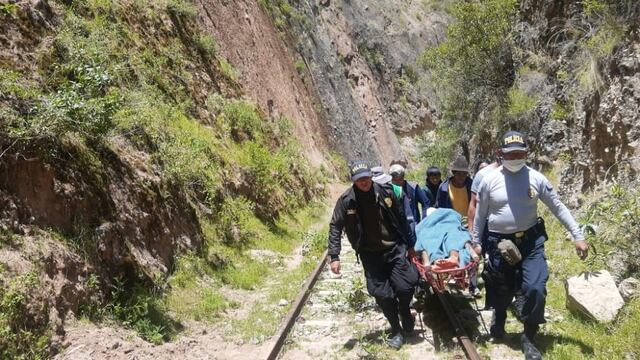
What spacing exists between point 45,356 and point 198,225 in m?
4.13

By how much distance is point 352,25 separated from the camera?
42250mm

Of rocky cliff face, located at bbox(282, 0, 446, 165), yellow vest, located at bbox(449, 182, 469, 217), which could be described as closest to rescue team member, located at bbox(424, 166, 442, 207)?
yellow vest, located at bbox(449, 182, 469, 217)

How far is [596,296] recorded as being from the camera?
5.40m

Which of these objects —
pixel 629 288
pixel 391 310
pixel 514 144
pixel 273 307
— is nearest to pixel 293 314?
pixel 273 307

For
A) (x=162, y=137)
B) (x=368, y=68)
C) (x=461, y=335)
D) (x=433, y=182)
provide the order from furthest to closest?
(x=368, y=68)
(x=162, y=137)
(x=433, y=182)
(x=461, y=335)

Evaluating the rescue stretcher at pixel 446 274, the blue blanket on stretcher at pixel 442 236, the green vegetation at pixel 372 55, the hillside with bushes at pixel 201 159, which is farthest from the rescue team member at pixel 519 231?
the green vegetation at pixel 372 55

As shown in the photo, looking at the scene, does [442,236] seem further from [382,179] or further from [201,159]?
[201,159]

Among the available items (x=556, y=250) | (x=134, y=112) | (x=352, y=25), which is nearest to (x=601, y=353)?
(x=556, y=250)

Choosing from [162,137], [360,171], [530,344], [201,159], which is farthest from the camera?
[201,159]

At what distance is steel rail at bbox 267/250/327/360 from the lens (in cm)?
546

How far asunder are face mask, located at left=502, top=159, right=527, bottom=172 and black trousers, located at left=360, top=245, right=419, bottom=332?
1.46m

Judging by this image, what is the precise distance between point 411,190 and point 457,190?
686 millimetres

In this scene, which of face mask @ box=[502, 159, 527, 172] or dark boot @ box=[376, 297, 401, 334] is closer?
face mask @ box=[502, 159, 527, 172]

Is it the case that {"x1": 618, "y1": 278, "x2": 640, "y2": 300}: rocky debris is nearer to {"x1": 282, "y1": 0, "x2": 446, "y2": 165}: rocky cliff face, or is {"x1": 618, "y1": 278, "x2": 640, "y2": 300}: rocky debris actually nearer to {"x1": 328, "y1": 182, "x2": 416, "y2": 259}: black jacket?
{"x1": 328, "y1": 182, "x2": 416, "y2": 259}: black jacket
